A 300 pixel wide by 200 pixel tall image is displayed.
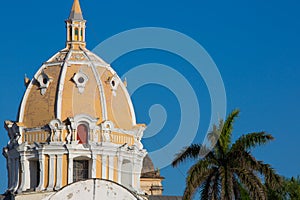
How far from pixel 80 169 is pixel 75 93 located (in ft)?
18.1

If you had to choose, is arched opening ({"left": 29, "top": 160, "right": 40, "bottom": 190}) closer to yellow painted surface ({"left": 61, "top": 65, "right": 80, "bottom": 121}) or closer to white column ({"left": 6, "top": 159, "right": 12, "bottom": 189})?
white column ({"left": 6, "top": 159, "right": 12, "bottom": 189})

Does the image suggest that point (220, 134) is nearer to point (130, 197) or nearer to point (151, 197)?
point (130, 197)

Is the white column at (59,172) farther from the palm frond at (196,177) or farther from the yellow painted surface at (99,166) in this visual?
the palm frond at (196,177)

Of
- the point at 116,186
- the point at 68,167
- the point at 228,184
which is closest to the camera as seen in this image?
the point at 228,184

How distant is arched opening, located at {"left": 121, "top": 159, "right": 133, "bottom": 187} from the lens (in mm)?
96944

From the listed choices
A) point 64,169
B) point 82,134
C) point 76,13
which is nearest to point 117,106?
point 82,134

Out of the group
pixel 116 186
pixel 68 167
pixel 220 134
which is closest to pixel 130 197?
pixel 116 186

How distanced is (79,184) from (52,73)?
2742 cm

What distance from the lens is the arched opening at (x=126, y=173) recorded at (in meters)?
96.9

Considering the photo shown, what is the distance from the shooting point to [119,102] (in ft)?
321

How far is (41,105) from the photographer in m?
96.7

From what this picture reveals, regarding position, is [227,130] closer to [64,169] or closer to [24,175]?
[64,169]

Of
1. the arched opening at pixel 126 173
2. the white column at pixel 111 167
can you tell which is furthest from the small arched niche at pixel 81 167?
the arched opening at pixel 126 173

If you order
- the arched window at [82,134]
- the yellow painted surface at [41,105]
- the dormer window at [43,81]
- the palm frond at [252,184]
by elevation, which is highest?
the dormer window at [43,81]
